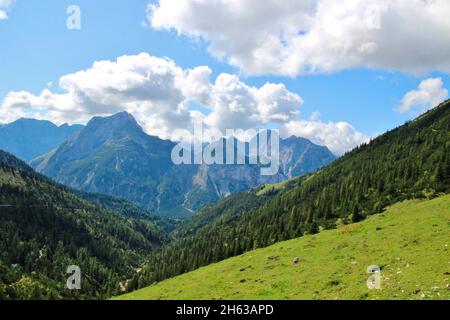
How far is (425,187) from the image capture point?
114 metres

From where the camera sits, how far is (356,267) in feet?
161

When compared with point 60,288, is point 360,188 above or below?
above

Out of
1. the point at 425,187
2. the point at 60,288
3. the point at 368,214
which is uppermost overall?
the point at 425,187

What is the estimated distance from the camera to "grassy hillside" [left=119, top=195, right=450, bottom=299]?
36.5 meters

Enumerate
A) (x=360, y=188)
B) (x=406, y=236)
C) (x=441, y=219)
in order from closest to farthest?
(x=406, y=236)
(x=441, y=219)
(x=360, y=188)

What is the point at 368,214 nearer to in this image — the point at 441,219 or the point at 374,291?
the point at 441,219

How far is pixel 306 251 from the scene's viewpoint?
2901 inches

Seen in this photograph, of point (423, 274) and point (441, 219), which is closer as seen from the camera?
point (423, 274)

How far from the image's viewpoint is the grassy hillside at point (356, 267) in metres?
36.5
